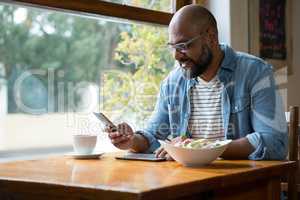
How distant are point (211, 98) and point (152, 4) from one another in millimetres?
819

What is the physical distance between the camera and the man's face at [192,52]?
→ 1939 millimetres

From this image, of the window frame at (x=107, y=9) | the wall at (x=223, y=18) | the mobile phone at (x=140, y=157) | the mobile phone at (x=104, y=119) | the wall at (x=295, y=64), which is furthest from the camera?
the wall at (x=295, y=64)

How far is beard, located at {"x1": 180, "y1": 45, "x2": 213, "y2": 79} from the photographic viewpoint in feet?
6.51

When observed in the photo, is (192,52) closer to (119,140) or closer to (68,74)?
(119,140)

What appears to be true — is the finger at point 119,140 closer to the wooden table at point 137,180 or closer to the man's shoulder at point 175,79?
the wooden table at point 137,180

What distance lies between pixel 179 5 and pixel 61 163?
145 centimetres

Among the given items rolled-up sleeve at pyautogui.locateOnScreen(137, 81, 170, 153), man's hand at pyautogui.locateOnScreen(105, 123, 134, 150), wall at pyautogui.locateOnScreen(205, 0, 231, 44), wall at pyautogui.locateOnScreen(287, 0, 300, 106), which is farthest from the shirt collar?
A: wall at pyautogui.locateOnScreen(287, 0, 300, 106)

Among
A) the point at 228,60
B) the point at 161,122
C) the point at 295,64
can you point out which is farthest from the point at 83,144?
the point at 295,64

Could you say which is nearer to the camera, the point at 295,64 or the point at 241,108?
the point at 241,108

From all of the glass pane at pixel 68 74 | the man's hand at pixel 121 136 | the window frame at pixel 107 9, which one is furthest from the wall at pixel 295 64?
the man's hand at pixel 121 136

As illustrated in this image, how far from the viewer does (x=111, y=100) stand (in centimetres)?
245

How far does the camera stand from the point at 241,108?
1.90 meters

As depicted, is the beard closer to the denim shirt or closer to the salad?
the denim shirt

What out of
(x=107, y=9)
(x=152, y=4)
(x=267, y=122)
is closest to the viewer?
(x=267, y=122)
